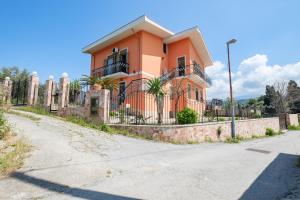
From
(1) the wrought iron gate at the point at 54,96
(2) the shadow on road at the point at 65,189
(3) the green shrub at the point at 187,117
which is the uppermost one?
(1) the wrought iron gate at the point at 54,96

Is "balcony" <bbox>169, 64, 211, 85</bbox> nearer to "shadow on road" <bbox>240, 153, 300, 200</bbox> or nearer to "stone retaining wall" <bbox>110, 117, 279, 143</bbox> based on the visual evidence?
"stone retaining wall" <bbox>110, 117, 279, 143</bbox>

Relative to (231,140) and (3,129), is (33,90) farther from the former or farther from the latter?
(231,140)

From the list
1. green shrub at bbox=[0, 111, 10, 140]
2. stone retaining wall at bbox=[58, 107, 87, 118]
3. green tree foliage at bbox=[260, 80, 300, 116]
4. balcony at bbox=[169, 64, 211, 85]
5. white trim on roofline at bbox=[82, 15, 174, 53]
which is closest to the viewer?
green shrub at bbox=[0, 111, 10, 140]

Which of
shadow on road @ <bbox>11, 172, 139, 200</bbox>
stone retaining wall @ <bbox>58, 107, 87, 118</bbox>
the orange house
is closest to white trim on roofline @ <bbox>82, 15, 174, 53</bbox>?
the orange house

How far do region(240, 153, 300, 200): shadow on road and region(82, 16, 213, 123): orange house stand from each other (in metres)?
11.1

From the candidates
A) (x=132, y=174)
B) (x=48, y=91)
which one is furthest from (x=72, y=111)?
(x=132, y=174)

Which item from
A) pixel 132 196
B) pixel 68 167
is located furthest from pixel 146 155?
pixel 132 196

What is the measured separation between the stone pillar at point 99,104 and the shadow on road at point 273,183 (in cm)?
818

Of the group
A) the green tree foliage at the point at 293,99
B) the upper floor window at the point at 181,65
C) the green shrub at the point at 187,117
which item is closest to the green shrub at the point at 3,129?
the green shrub at the point at 187,117

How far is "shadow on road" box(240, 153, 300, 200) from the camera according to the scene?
4258 mm

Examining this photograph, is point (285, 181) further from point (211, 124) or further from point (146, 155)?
point (211, 124)

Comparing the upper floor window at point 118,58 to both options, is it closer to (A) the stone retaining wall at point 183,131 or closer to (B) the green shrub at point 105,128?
(B) the green shrub at point 105,128

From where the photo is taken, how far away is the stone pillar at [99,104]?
37.4ft

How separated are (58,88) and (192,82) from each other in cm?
1343
